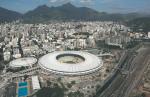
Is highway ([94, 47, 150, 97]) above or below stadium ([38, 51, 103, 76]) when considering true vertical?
below

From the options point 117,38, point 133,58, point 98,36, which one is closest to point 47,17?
point 98,36

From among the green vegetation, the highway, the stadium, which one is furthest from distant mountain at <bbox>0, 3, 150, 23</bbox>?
the green vegetation

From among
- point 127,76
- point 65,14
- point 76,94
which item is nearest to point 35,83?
point 76,94

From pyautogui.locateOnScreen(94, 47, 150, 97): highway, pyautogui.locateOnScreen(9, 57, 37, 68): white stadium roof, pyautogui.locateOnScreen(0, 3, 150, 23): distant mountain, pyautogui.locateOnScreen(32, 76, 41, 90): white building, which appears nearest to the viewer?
pyautogui.locateOnScreen(94, 47, 150, 97): highway

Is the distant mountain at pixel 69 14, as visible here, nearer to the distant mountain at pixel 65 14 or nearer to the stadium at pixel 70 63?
the distant mountain at pixel 65 14

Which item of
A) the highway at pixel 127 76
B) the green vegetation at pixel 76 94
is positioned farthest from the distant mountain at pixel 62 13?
the green vegetation at pixel 76 94

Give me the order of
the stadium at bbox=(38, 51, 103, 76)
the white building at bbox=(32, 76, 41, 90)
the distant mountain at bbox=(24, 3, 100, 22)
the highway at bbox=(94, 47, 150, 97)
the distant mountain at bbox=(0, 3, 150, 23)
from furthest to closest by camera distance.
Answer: the distant mountain at bbox=(24, 3, 100, 22) < the distant mountain at bbox=(0, 3, 150, 23) < the stadium at bbox=(38, 51, 103, 76) < the white building at bbox=(32, 76, 41, 90) < the highway at bbox=(94, 47, 150, 97)

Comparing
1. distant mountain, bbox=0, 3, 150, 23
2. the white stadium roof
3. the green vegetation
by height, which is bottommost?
the green vegetation

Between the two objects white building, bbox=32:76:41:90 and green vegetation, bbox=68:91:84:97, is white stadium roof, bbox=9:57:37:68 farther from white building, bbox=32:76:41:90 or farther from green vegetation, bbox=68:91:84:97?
green vegetation, bbox=68:91:84:97
